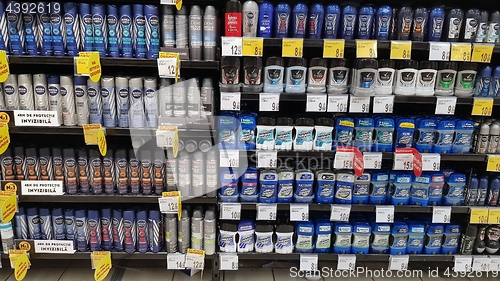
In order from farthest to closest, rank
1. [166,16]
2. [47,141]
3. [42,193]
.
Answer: [47,141] → [42,193] → [166,16]

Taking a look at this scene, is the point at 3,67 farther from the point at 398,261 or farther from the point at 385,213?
the point at 398,261

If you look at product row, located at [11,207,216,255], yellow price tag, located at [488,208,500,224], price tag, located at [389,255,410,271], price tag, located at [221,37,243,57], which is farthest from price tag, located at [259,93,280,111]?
yellow price tag, located at [488,208,500,224]

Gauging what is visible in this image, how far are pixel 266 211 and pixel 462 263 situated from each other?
1480 mm

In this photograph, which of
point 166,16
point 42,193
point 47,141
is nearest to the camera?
point 166,16

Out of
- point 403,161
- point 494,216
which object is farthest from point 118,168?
point 494,216

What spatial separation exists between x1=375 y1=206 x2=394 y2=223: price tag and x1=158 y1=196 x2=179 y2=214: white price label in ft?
4.52

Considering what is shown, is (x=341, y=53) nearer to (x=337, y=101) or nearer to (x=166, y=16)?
(x=337, y=101)

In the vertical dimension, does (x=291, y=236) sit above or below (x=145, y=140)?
below

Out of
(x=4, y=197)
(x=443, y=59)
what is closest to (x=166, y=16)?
(x=4, y=197)

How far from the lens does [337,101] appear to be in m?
2.12

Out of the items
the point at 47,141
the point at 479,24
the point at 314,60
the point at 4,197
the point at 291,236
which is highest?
the point at 479,24

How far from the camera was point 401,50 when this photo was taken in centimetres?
203

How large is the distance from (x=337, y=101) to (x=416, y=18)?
0.71 metres

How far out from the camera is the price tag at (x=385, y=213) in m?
2.27
